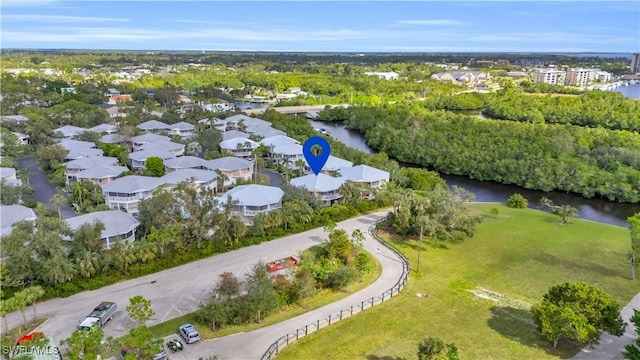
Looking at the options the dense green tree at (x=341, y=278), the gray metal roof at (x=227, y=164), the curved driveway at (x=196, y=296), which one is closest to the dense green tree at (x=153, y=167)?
the gray metal roof at (x=227, y=164)

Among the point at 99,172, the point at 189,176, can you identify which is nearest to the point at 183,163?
the point at 189,176

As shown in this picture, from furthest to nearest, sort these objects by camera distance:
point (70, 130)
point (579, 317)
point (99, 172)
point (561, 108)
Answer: point (561, 108), point (70, 130), point (99, 172), point (579, 317)

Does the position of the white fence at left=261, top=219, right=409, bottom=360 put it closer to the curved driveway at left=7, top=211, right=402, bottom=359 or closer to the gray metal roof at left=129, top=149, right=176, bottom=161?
the curved driveway at left=7, top=211, right=402, bottom=359

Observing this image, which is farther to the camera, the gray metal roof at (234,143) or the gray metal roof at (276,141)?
the gray metal roof at (276,141)

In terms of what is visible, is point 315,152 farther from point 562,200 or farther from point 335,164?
point 562,200

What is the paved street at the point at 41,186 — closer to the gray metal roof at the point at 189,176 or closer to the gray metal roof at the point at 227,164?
the gray metal roof at the point at 189,176

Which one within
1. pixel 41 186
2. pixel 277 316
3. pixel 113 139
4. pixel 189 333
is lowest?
pixel 277 316
